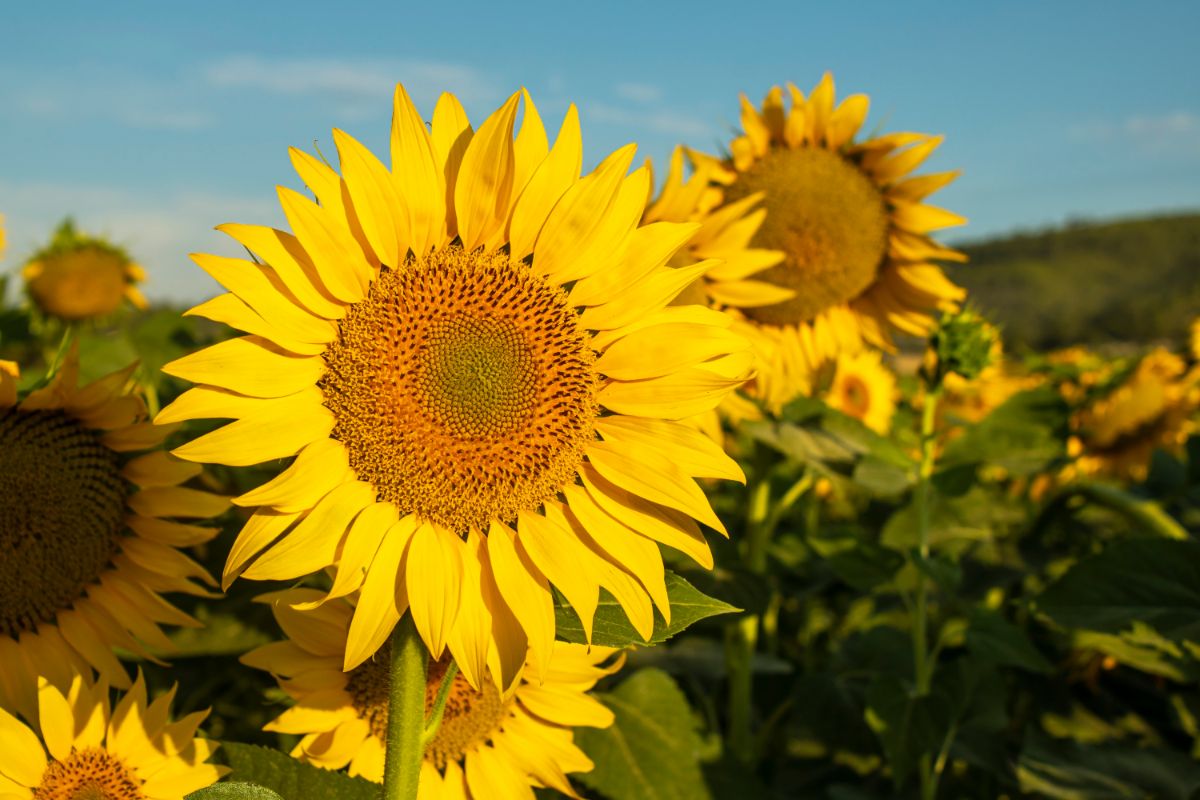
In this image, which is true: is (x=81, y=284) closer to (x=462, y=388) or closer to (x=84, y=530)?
(x=84, y=530)

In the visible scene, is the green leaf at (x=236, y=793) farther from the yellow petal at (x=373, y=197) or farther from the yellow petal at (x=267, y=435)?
the yellow petal at (x=373, y=197)

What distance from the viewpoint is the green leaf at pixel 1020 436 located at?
3.10 meters

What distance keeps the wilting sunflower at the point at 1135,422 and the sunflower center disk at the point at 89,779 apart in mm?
4606

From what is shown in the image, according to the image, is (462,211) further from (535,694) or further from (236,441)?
(535,694)

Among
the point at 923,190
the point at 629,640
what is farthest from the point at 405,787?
the point at 923,190

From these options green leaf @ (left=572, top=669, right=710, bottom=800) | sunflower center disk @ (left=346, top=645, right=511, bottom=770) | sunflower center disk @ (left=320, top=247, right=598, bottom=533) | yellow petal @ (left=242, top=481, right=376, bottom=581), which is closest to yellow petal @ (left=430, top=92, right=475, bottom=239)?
sunflower center disk @ (left=320, top=247, right=598, bottom=533)

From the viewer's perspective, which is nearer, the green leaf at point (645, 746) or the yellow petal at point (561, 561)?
the yellow petal at point (561, 561)

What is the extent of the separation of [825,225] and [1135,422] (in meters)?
2.98

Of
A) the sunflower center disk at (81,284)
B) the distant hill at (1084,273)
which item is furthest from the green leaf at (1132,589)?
the distant hill at (1084,273)

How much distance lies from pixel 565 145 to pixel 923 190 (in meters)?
2.13

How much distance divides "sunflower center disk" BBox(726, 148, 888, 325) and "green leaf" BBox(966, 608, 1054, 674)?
111cm

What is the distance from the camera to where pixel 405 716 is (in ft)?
4.83

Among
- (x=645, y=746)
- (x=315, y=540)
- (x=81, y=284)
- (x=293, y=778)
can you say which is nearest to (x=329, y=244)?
(x=315, y=540)

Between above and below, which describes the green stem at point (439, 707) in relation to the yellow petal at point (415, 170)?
below
